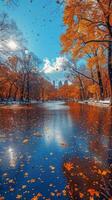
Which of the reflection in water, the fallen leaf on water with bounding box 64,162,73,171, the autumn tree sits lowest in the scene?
the fallen leaf on water with bounding box 64,162,73,171

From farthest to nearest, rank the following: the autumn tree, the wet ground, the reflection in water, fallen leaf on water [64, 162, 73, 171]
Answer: the autumn tree → the reflection in water → fallen leaf on water [64, 162, 73, 171] → the wet ground

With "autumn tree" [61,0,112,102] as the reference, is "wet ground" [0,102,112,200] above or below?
below

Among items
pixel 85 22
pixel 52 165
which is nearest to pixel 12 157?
pixel 52 165

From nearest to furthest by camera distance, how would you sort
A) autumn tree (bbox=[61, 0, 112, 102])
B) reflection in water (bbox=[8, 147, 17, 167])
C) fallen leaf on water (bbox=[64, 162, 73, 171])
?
1. fallen leaf on water (bbox=[64, 162, 73, 171])
2. reflection in water (bbox=[8, 147, 17, 167])
3. autumn tree (bbox=[61, 0, 112, 102])

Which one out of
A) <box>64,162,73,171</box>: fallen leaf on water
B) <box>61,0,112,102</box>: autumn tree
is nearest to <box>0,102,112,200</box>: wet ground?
<box>64,162,73,171</box>: fallen leaf on water

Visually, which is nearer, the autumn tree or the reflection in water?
the reflection in water

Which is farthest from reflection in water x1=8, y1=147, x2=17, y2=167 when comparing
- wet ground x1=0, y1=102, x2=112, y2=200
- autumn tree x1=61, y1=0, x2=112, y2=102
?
autumn tree x1=61, y1=0, x2=112, y2=102

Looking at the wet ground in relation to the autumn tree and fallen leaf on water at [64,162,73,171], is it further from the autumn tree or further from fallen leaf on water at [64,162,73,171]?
the autumn tree

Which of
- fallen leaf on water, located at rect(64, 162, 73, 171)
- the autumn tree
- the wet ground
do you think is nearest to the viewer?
the wet ground

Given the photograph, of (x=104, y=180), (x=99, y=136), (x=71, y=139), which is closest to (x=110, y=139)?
(x=99, y=136)

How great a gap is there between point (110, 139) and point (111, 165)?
319cm

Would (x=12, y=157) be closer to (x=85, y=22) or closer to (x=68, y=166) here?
(x=68, y=166)

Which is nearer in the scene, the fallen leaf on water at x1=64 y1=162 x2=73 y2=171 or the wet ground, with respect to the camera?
the wet ground

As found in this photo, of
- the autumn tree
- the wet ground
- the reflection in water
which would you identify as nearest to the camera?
the wet ground
